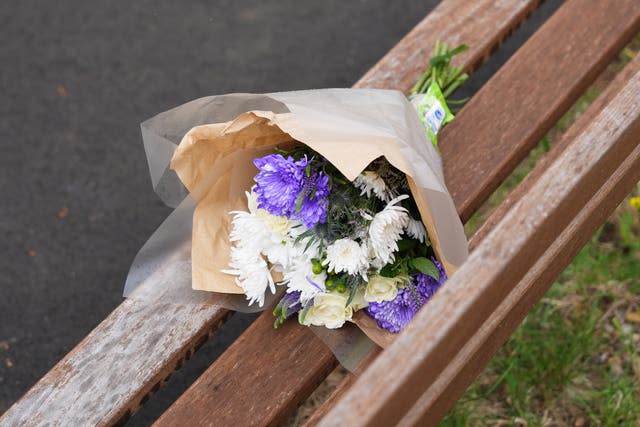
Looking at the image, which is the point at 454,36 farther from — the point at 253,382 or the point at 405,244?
the point at 253,382

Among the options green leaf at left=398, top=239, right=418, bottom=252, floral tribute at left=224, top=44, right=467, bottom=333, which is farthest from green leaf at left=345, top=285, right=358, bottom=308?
green leaf at left=398, top=239, right=418, bottom=252

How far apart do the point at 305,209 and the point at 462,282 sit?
39cm

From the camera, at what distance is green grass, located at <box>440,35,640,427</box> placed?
1962 millimetres

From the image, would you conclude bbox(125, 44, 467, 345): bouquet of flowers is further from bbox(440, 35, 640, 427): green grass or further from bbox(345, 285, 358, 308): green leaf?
bbox(440, 35, 640, 427): green grass

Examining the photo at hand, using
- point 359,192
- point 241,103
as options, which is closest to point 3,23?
point 241,103

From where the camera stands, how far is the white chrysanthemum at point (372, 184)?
1301 millimetres

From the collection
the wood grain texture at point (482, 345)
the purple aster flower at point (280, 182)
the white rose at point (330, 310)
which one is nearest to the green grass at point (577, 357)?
the wood grain texture at point (482, 345)

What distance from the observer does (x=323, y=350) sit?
1.41 metres

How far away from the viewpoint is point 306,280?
1335mm

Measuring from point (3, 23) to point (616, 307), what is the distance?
2.18 meters

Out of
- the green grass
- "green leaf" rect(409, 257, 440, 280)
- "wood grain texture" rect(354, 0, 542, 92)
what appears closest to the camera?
"green leaf" rect(409, 257, 440, 280)

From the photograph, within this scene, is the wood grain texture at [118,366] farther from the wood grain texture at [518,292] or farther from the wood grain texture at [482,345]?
the wood grain texture at [518,292]

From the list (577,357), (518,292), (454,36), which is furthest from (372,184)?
(577,357)

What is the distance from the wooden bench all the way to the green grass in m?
0.62
